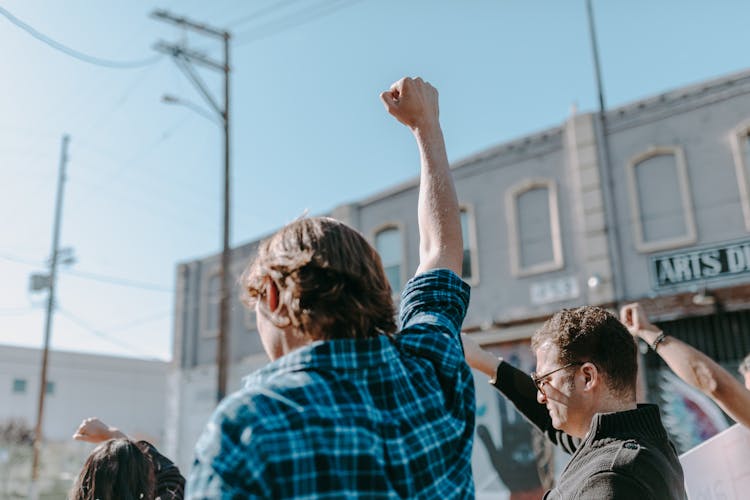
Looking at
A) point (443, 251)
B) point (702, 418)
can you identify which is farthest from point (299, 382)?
point (702, 418)

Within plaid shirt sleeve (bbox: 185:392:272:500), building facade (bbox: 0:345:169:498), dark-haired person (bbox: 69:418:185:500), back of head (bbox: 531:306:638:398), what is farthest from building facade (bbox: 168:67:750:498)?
building facade (bbox: 0:345:169:498)

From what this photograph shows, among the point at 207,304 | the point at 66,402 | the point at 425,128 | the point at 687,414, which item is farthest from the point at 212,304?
the point at 425,128

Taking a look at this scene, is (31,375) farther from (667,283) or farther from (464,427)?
(464,427)

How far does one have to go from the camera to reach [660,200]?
14.5 meters

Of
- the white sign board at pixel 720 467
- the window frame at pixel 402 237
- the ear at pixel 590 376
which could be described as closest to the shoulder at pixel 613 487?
the ear at pixel 590 376

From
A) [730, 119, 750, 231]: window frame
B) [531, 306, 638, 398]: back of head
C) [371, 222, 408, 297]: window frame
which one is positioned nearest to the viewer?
[531, 306, 638, 398]: back of head

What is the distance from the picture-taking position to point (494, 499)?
15891mm

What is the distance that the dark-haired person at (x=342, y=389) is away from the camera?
1312 millimetres

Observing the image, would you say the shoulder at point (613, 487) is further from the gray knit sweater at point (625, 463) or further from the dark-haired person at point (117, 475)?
the dark-haired person at point (117, 475)

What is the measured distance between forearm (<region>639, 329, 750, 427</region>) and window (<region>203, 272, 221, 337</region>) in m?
Answer: 20.9

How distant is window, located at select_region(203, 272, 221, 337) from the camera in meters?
23.5

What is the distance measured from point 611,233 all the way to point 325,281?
14.2 metres

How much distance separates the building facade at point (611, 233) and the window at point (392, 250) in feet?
0.15

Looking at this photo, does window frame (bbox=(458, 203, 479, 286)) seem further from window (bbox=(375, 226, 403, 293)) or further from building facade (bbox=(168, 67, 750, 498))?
window (bbox=(375, 226, 403, 293))
